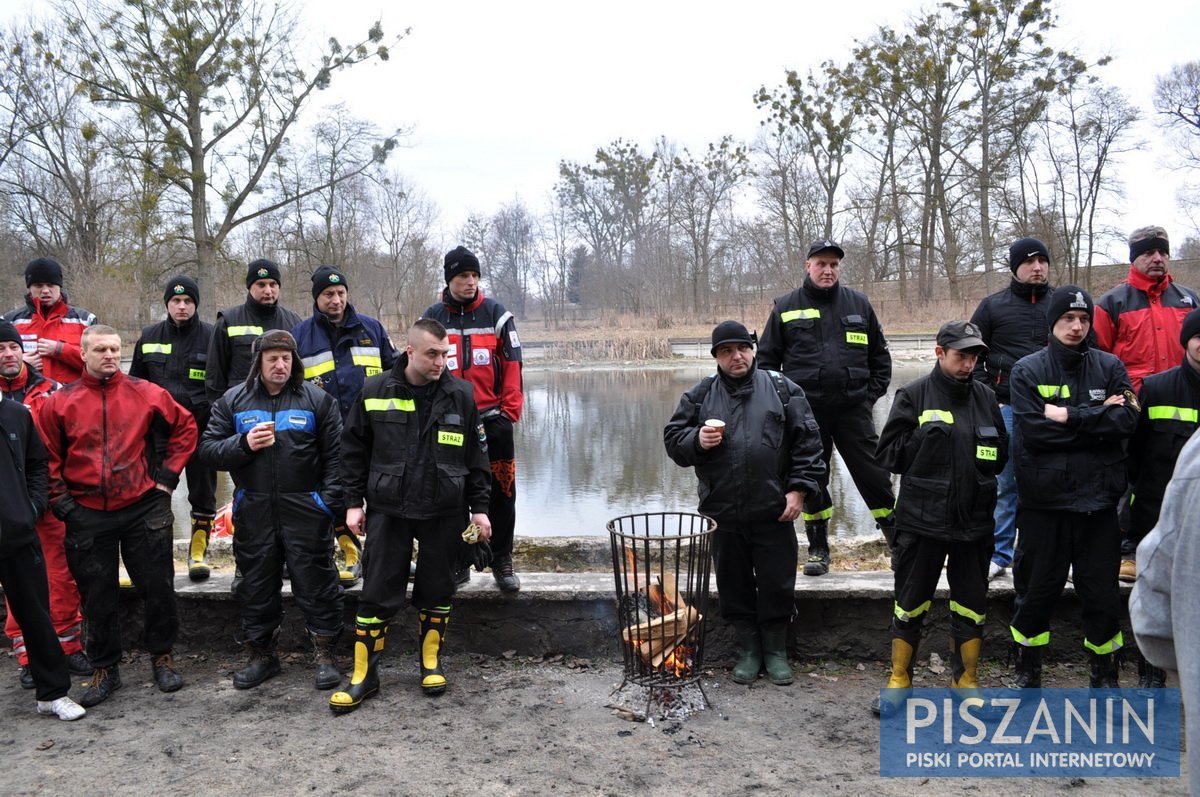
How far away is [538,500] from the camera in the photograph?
8.87 meters

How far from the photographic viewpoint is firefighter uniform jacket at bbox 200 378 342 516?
4.20 meters

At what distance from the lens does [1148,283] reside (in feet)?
14.8

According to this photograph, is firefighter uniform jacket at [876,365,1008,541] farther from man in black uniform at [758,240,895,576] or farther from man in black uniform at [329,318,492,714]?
man in black uniform at [329,318,492,714]

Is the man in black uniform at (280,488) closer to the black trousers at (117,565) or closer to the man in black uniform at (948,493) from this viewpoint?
the black trousers at (117,565)

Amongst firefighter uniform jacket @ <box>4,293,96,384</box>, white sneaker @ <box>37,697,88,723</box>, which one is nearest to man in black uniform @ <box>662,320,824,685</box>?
white sneaker @ <box>37,697,88,723</box>

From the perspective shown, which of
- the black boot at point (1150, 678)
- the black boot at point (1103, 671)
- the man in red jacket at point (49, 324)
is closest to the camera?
the black boot at point (1103, 671)

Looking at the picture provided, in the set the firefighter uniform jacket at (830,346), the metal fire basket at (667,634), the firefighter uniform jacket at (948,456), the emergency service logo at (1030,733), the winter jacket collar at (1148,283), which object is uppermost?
the winter jacket collar at (1148,283)

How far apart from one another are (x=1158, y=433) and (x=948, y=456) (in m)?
1.00

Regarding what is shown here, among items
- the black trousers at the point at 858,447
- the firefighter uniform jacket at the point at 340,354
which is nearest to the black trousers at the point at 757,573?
the black trousers at the point at 858,447

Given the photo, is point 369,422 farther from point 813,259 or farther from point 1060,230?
point 1060,230

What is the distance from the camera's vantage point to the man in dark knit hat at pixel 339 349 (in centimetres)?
502

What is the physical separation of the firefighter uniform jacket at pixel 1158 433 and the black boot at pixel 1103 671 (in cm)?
64

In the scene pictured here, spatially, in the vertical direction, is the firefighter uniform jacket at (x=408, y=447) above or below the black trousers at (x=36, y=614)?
above

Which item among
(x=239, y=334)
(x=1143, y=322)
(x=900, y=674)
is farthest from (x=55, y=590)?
(x=1143, y=322)
